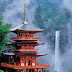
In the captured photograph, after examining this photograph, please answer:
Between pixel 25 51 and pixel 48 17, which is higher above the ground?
pixel 48 17

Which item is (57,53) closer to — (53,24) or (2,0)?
(53,24)

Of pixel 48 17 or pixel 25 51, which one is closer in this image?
pixel 25 51

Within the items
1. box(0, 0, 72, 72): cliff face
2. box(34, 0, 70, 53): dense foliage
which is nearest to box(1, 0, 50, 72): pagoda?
box(0, 0, 72, 72): cliff face

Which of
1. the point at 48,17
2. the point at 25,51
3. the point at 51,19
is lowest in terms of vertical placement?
the point at 25,51

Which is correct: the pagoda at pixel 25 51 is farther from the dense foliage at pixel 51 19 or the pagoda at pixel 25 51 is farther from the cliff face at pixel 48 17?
the dense foliage at pixel 51 19

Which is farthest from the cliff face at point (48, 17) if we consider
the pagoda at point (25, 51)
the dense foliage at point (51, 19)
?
the pagoda at point (25, 51)

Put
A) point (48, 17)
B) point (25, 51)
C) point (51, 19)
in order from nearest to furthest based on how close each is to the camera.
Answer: point (25, 51) → point (51, 19) → point (48, 17)

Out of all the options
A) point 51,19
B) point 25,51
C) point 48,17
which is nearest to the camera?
point 25,51

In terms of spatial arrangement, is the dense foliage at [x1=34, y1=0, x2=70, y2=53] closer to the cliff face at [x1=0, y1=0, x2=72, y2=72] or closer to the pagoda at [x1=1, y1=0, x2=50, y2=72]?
the cliff face at [x1=0, y1=0, x2=72, y2=72]

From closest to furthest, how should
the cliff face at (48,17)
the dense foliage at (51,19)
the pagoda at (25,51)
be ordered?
the pagoda at (25,51) < the cliff face at (48,17) < the dense foliage at (51,19)

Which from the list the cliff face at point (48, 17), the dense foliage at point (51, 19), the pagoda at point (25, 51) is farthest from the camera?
the dense foliage at point (51, 19)

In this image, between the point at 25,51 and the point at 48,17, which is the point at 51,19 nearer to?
the point at 48,17

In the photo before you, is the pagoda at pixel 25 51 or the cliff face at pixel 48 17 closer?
the pagoda at pixel 25 51

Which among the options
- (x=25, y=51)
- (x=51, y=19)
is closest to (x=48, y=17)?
(x=51, y=19)
